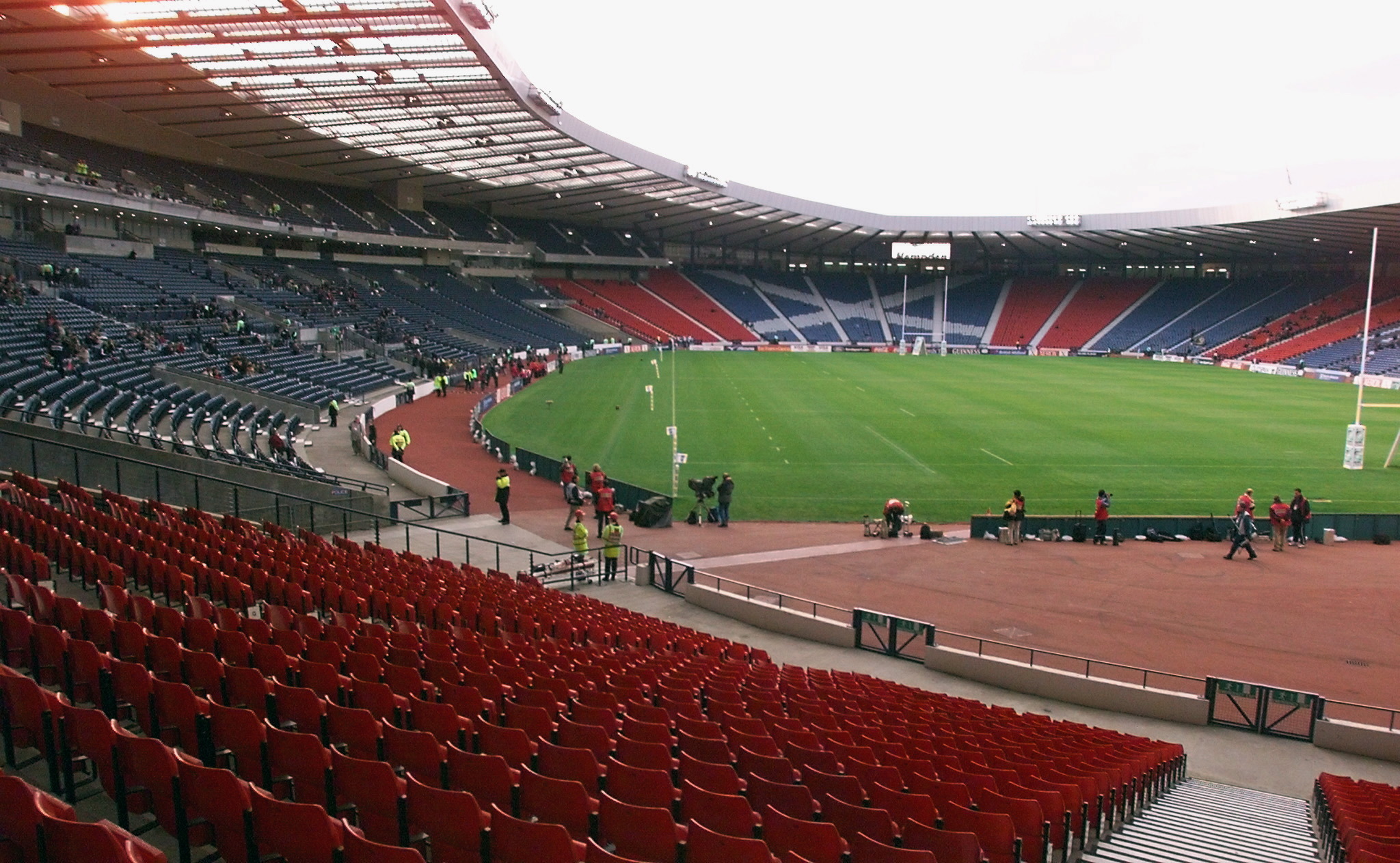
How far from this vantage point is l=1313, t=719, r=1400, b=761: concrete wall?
40.3 ft

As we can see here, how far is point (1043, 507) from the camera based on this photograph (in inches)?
1046

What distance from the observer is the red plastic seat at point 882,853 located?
5.20m

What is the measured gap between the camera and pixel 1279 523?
22.5m

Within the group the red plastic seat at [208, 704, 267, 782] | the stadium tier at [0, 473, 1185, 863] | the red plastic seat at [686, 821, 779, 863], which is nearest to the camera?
the red plastic seat at [686, 821, 779, 863]

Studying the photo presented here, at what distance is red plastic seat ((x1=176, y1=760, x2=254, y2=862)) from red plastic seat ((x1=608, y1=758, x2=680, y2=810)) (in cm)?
220

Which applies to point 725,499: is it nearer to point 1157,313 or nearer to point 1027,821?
point 1027,821

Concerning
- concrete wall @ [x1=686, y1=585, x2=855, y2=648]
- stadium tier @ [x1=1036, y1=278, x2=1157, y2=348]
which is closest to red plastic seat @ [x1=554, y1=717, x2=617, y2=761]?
concrete wall @ [x1=686, y1=585, x2=855, y2=648]

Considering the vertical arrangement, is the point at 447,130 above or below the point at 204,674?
above

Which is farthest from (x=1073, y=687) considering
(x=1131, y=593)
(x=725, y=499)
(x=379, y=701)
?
(x=725, y=499)

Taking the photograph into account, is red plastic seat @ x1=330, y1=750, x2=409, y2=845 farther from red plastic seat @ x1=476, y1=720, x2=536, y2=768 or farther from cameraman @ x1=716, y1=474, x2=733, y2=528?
cameraman @ x1=716, y1=474, x2=733, y2=528

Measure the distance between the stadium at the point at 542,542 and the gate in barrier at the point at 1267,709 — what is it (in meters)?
0.07

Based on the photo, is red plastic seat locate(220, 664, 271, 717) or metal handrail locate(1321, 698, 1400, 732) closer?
red plastic seat locate(220, 664, 271, 717)

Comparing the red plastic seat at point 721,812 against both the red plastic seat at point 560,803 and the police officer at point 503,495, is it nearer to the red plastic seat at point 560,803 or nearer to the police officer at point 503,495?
the red plastic seat at point 560,803

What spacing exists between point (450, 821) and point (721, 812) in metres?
1.68
